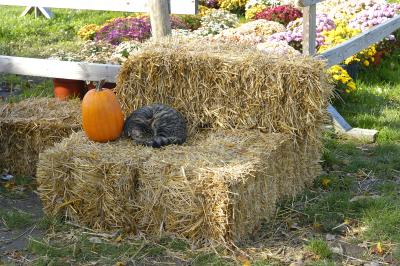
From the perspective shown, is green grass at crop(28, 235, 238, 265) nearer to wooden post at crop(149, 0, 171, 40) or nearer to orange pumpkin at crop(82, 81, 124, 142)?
orange pumpkin at crop(82, 81, 124, 142)

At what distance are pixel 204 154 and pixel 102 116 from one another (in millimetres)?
861

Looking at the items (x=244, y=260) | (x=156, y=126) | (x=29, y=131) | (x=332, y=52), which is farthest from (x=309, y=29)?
(x=244, y=260)

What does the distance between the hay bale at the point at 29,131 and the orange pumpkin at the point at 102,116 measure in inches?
25.8

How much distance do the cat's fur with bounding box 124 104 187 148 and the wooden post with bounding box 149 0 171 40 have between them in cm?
131

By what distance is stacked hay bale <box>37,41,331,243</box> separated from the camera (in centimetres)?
503

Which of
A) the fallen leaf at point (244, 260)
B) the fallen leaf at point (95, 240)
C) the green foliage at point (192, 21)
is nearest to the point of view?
the fallen leaf at point (244, 260)

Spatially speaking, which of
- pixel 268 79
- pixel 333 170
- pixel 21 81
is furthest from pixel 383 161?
pixel 21 81

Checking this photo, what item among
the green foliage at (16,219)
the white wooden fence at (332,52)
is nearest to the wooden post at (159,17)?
the white wooden fence at (332,52)

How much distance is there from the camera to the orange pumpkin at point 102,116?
5.61m

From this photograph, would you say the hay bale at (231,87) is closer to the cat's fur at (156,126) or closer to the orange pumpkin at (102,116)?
the cat's fur at (156,126)

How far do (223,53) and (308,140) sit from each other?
0.98 meters

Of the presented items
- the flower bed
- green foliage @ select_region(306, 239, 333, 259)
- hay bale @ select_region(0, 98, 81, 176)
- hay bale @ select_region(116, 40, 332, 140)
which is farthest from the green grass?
the flower bed

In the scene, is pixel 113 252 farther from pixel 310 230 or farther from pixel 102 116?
pixel 310 230

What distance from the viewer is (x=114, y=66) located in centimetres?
665
